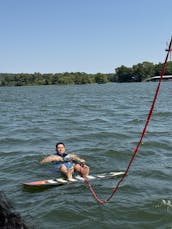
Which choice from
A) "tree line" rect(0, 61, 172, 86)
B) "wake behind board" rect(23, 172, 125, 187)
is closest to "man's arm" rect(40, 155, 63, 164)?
"wake behind board" rect(23, 172, 125, 187)

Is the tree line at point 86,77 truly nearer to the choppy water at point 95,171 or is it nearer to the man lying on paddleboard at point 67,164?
the choppy water at point 95,171

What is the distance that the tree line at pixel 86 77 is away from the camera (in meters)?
153

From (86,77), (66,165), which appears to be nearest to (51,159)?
(66,165)

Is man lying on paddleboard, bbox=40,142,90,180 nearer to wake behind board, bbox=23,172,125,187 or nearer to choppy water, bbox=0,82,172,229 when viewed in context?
wake behind board, bbox=23,172,125,187

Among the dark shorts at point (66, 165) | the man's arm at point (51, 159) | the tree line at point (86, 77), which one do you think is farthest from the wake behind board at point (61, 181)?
the tree line at point (86, 77)

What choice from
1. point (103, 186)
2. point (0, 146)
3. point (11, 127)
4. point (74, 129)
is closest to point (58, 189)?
point (103, 186)

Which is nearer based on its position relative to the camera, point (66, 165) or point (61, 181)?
point (61, 181)

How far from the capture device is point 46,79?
16312cm

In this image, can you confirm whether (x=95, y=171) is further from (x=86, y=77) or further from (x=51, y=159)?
(x=86, y=77)

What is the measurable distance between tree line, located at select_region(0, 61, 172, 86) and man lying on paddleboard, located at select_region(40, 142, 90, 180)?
463ft

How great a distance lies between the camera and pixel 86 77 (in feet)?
533

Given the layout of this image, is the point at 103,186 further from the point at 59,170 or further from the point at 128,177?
the point at 59,170

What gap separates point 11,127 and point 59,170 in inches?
431

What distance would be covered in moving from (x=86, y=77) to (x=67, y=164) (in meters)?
152
